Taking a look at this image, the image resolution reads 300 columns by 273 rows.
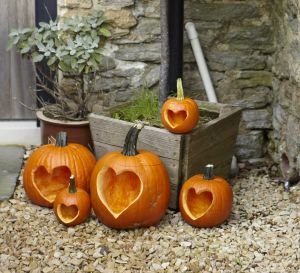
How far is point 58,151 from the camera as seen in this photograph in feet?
12.1

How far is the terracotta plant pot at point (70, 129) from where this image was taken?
13.6 ft

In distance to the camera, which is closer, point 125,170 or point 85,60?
point 125,170

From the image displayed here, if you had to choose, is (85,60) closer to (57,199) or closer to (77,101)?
(77,101)

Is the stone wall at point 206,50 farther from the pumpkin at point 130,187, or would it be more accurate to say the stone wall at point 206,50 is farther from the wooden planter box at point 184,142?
the pumpkin at point 130,187

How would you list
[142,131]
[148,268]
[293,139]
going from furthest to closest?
[293,139]
[142,131]
[148,268]

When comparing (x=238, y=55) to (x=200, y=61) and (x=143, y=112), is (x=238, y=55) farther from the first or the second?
(x=143, y=112)

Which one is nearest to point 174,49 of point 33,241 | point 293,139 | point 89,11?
point 89,11

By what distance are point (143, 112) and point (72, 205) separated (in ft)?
2.63

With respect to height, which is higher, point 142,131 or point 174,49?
point 174,49

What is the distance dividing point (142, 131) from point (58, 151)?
481 millimetres

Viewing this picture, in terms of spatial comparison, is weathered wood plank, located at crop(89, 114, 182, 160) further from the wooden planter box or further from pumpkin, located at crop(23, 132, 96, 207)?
pumpkin, located at crop(23, 132, 96, 207)

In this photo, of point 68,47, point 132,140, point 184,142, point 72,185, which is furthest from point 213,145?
point 68,47

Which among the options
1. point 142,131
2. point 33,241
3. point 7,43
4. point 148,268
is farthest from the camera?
point 7,43

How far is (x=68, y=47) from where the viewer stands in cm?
412
